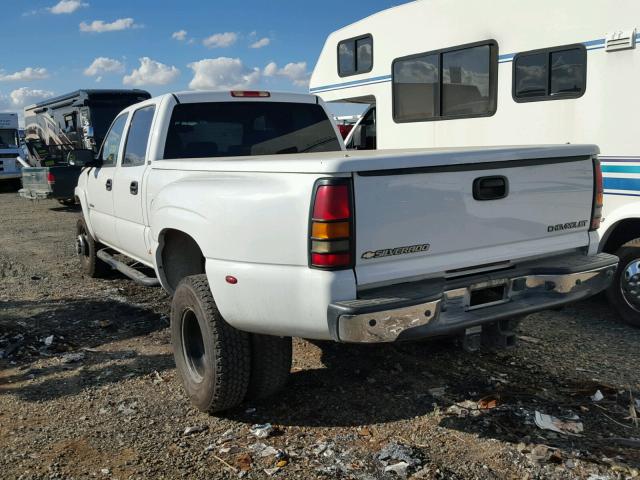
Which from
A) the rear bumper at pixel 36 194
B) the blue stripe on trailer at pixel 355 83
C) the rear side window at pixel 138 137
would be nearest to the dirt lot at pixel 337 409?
the rear side window at pixel 138 137

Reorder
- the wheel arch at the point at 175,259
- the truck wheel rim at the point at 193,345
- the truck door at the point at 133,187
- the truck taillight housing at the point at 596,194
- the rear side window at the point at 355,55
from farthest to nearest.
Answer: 1. the rear side window at the point at 355,55
2. the truck door at the point at 133,187
3. the wheel arch at the point at 175,259
4. the truck wheel rim at the point at 193,345
5. the truck taillight housing at the point at 596,194

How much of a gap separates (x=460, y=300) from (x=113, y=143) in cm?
415

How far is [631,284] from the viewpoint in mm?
5309

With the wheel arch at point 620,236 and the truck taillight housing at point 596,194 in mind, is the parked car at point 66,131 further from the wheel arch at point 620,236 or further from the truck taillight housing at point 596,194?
the truck taillight housing at point 596,194

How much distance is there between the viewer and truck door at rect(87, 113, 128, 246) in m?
5.66

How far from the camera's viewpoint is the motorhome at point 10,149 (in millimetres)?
21484

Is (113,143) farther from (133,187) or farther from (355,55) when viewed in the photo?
→ (355,55)

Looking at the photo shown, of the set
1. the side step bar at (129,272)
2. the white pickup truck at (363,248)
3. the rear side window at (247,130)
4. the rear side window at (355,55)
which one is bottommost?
the side step bar at (129,272)

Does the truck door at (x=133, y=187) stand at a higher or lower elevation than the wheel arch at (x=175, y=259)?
higher

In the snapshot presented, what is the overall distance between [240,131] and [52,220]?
10.1 m

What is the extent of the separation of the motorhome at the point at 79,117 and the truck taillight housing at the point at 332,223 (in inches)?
570

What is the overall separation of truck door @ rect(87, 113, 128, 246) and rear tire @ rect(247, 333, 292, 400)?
269 cm

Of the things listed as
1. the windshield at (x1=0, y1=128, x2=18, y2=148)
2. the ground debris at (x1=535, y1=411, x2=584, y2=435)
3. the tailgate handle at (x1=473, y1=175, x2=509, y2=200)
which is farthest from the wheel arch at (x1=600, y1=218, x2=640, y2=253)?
the windshield at (x1=0, y1=128, x2=18, y2=148)

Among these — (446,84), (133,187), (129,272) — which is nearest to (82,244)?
(129,272)
